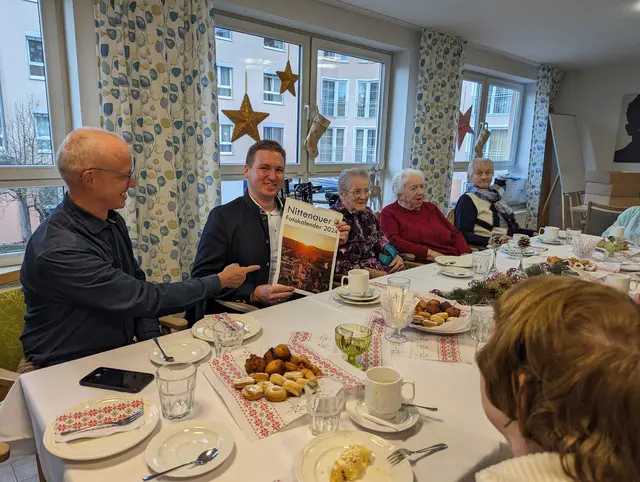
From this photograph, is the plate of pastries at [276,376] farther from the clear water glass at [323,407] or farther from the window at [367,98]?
the window at [367,98]

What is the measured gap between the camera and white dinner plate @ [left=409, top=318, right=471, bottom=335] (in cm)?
138

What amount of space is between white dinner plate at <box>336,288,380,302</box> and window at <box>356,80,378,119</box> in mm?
2877

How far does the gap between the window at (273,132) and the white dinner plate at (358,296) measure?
2.19 metres

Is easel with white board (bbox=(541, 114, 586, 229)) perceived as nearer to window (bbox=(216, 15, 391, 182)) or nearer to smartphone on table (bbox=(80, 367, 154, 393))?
window (bbox=(216, 15, 391, 182))

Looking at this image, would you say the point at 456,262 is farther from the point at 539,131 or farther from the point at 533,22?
the point at 539,131

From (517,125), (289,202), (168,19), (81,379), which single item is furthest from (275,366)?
(517,125)

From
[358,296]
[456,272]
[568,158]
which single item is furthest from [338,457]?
[568,158]

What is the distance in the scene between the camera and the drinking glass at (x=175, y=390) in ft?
3.08

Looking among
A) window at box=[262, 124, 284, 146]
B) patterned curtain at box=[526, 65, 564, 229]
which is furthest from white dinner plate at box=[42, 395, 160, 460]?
patterned curtain at box=[526, 65, 564, 229]

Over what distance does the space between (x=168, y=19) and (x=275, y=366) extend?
2.40 meters

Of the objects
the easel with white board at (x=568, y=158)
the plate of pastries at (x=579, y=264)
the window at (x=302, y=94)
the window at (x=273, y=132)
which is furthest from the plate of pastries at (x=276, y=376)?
the easel with white board at (x=568, y=158)

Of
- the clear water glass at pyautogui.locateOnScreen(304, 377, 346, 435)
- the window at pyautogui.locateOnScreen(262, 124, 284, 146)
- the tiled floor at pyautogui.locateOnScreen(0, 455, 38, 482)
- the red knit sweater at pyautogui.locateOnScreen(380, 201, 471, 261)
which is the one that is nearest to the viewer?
the clear water glass at pyautogui.locateOnScreen(304, 377, 346, 435)

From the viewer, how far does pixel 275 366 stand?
1062 mm

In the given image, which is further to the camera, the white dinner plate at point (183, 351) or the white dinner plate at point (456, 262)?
the white dinner plate at point (456, 262)
